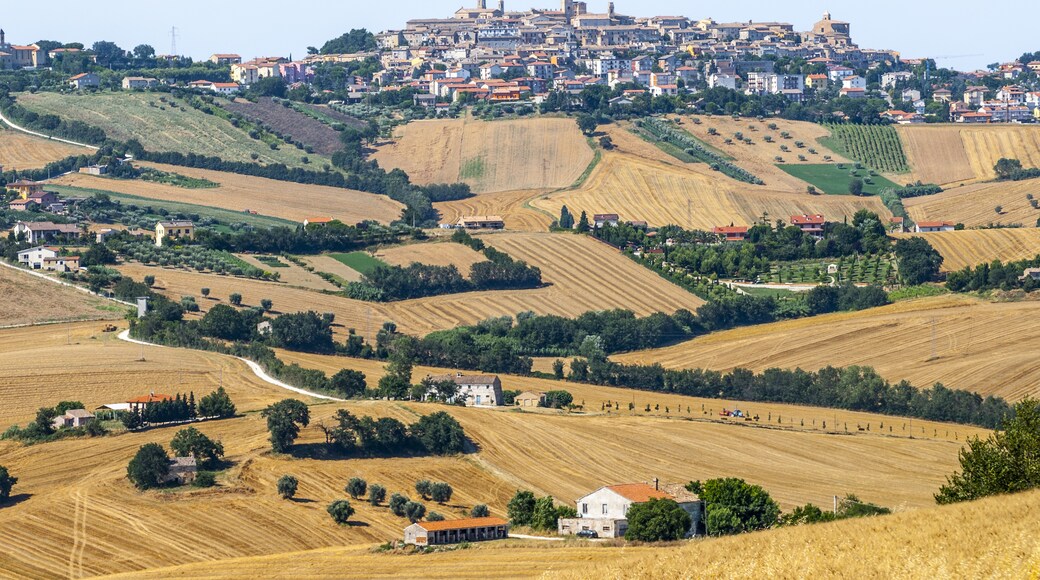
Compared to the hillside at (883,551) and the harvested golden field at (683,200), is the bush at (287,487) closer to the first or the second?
the hillside at (883,551)

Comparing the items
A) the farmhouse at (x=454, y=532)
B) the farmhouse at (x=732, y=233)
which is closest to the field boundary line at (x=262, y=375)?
the farmhouse at (x=454, y=532)

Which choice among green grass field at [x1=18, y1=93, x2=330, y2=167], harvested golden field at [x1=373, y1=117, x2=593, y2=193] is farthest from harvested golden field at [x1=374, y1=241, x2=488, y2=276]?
green grass field at [x1=18, y1=93, x2=330, y2=167]

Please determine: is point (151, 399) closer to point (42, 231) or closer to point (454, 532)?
point (454, 532)

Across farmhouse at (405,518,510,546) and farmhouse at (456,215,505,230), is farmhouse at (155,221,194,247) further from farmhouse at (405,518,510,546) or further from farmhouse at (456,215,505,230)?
farmhouse at (405,518,510,546)

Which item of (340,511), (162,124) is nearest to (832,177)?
(162,124)

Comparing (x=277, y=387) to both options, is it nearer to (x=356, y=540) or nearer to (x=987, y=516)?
(x=356, y=540)

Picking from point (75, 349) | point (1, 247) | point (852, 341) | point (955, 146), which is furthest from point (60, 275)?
point (955, 146)

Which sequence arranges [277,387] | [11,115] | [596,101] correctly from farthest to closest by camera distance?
[596,101], [11,115], [277,387]
